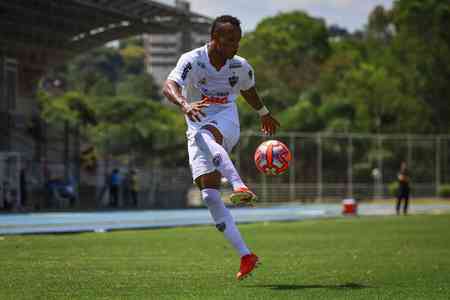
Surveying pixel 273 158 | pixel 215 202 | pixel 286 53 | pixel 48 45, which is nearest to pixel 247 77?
pixel 273 158

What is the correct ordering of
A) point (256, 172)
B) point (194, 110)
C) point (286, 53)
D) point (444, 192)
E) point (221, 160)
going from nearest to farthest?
point (194, 110)
point (221, 160)
point (256, 172)
point (444, 192)
point (286, 53)

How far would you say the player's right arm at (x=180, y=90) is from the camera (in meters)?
9.80

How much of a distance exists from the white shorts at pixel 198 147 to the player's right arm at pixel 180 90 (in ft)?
0.92

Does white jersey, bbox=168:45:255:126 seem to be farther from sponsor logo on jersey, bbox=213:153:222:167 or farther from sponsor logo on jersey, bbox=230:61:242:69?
sponsor logo on jersey, bbox=213:153:222:167

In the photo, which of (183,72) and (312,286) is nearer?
(312,286)

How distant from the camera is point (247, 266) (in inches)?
385

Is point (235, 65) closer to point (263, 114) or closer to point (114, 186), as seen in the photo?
point (263, 114)

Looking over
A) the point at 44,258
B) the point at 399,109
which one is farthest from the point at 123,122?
the point at 44,258

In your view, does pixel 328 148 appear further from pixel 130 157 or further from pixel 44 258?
pixel 44 258

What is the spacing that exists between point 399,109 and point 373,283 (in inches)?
2172

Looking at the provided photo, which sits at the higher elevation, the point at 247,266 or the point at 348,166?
the point at 247,266

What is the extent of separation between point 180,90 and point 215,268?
2.61 metres

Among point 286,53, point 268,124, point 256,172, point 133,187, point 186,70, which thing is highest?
point 286,53

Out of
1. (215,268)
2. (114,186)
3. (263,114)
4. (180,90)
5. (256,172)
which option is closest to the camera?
(180,90)
